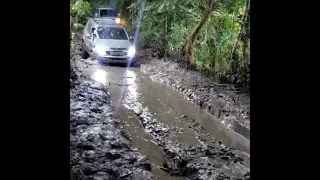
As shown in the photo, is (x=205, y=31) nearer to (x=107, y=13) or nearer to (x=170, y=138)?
(x=170, y=138)

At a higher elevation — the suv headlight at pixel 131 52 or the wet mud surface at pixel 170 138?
the suv headlight at pixel 131 52

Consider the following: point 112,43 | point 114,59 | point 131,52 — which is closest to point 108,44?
point 112,43

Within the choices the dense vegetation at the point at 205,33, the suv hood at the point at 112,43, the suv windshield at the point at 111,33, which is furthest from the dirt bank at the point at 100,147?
the suv windshield at the point at 111,33

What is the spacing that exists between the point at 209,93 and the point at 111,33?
789cm

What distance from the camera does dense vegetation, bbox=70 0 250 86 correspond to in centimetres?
1197

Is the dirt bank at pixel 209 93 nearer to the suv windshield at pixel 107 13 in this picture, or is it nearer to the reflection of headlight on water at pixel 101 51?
the reflection of headlight on water at pixel 101 51

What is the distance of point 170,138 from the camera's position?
8141 millimetres

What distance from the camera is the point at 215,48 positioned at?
532 inches

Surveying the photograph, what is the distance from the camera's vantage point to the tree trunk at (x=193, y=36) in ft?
46.4

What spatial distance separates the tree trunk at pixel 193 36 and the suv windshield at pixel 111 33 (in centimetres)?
372
